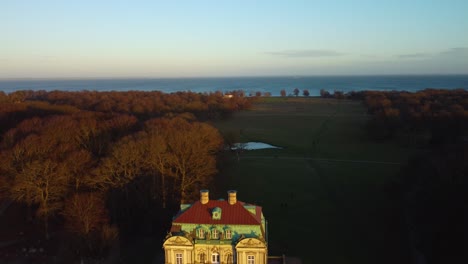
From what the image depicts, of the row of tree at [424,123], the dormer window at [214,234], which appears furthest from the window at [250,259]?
the row of tree at [424,123]

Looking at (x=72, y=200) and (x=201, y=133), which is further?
(x=201, y=133)

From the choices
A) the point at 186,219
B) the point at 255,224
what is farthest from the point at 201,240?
the point at 255,224

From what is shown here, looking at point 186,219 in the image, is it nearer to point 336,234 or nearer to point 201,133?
point 336,234

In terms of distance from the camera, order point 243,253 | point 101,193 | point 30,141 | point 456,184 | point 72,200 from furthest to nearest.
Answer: point 30,141 < point 101,193 < point 72,200 < point 456,184 < point 243,253

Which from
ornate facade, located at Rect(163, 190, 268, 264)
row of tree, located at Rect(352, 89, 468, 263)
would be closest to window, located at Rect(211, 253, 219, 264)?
ornate facade, located at Rect(163, 190, 268, 264)

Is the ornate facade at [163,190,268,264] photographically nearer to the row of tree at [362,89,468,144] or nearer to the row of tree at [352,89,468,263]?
the row of tree at [352,89,468,263]

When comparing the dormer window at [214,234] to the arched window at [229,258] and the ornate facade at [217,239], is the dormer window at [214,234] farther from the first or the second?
the arched window at [229,258]
